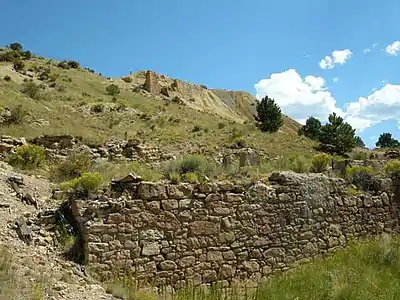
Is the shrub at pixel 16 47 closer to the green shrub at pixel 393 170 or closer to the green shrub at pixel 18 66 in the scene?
the green shrub at pixel 18 66

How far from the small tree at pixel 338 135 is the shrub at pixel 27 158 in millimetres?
24425

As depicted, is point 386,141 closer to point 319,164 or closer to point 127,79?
point 127,79

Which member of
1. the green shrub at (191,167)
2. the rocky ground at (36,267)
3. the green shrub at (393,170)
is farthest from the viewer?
the green shrub at (393,170)

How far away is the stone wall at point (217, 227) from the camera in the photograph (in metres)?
7.45

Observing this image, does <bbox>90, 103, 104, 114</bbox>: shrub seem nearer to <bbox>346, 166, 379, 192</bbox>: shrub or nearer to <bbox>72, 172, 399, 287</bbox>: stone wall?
<bbox>346, 166, 379, 192</bbox>: shrub

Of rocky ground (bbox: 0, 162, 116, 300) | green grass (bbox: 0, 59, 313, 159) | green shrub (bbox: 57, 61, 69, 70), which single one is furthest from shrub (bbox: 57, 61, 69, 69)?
rocky ground (bbox: 0, 162, 116, 300)

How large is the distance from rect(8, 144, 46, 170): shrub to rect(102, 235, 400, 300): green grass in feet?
24.6

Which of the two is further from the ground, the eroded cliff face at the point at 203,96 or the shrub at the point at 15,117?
the eroded cliff face at the point at 203,96

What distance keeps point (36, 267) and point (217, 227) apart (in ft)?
11.2

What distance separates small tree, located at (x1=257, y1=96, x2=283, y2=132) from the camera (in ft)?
142

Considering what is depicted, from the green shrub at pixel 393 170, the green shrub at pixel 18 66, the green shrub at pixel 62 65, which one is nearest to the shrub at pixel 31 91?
the green shrub at pixel 18 66

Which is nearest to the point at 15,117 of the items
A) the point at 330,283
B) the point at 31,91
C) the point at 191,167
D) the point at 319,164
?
the point at 31,91

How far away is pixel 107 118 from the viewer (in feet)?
98.2

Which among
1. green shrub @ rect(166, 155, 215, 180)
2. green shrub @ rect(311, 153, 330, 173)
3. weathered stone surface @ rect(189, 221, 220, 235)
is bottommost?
weathered stone surface @ rect(189, 221, 220, 235)
